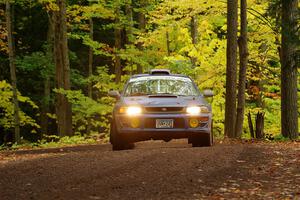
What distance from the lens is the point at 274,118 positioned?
84.4 feet

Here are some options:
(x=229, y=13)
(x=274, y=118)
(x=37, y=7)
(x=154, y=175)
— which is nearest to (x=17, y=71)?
(x=37, y=7)

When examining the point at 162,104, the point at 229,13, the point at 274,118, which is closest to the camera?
the point at 162,104

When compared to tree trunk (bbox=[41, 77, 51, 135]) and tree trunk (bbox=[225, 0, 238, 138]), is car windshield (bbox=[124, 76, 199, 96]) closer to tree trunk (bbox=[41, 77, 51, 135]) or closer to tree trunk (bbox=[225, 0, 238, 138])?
tree trunk (bbox=[225, 0, 238, 138])

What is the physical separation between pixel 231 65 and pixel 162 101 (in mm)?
6884

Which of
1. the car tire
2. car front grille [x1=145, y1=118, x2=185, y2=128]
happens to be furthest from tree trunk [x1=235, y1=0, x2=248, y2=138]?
car front grille [x1=145, y1=118, x2=185, y2=128]

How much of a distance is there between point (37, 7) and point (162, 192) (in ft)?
97.9

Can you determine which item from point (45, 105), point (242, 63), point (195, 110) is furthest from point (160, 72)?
point (45, 105)

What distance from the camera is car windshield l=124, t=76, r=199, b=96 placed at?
13.1 metres

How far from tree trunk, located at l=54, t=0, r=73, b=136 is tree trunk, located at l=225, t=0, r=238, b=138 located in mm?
8004

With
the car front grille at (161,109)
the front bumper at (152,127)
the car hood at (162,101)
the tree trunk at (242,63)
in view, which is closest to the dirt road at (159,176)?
the front bumper at (152,127)

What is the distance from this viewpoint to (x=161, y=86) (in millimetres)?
13344

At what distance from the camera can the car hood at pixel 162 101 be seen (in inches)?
472

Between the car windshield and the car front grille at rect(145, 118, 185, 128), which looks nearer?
the car front grille at rect(145, 118, 185, 128)

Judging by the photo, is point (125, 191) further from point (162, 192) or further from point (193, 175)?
point (193, 175)
